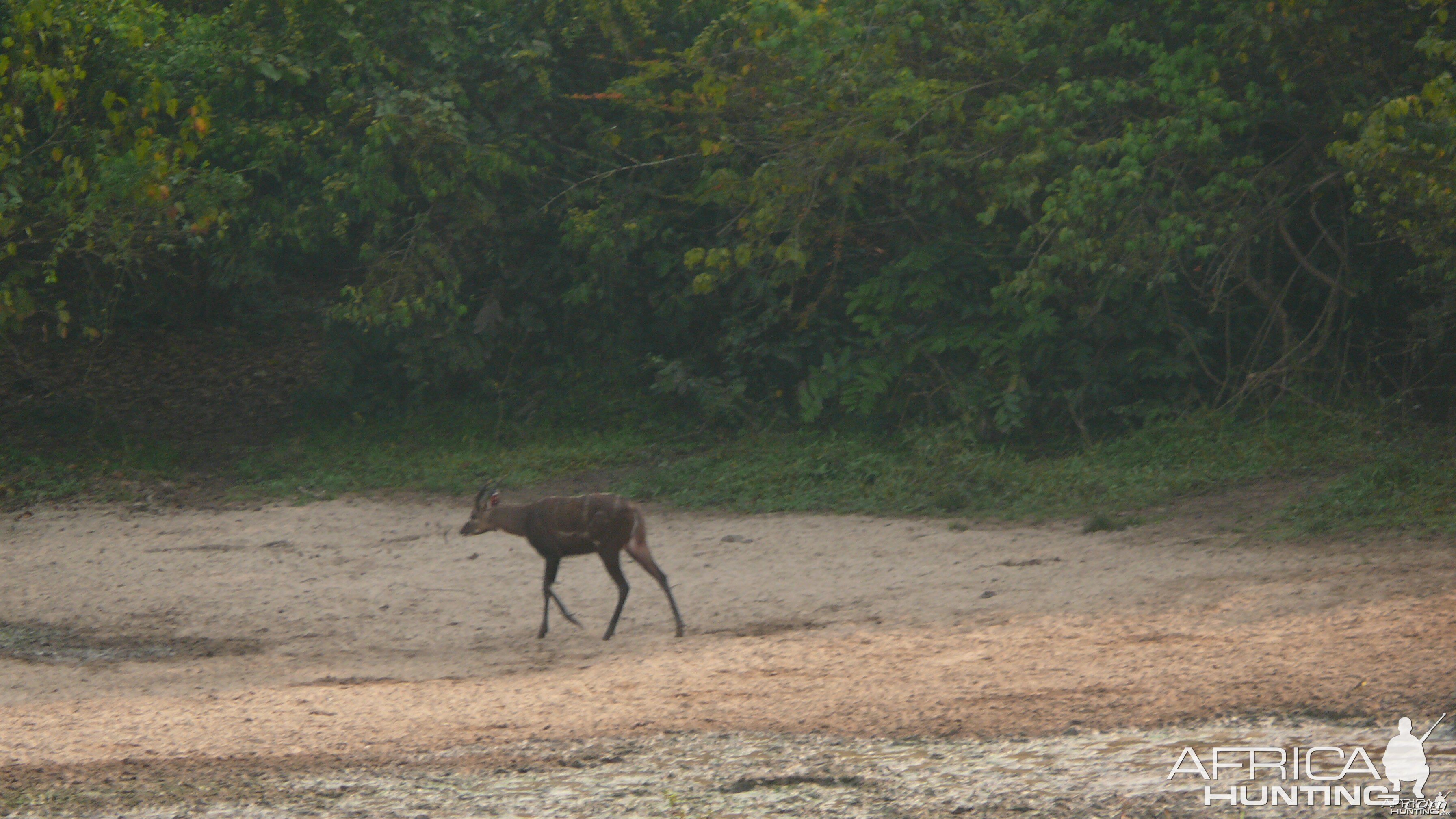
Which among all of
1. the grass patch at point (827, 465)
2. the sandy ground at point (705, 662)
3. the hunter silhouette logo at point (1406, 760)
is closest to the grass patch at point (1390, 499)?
the grass patch at point (827, 465)

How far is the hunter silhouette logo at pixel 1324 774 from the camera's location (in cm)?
424

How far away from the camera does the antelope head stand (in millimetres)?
7504

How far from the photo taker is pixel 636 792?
473 centimetres

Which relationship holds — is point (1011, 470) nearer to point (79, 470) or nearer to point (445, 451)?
point (445, 451)

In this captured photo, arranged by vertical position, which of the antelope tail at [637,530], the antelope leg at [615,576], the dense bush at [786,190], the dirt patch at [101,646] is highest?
Answer: the dense bush at [786,190]

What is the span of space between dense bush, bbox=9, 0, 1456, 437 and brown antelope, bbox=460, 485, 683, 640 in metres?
4.69

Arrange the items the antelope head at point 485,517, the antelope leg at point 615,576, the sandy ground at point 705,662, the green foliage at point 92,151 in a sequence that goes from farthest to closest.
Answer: the green foliage at point 92,151, the antelope head at point 485,517, the antelope leg at point 615,576, the sandy ground at point 705,662

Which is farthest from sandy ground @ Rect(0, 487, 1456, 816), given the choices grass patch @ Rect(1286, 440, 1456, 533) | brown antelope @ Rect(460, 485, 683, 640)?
grass patch @ Rect(1286, 440, 1456, 533)

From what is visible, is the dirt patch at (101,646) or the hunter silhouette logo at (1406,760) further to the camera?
the dirt patch at (101,646)

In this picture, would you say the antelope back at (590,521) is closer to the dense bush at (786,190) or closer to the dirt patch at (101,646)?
the dirt patch at (101,646)

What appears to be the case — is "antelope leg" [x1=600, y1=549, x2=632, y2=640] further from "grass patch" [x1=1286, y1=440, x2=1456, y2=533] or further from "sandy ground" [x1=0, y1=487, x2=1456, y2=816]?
"grass patch" [x1=1286, y1=440, x2=1456, y2=533]

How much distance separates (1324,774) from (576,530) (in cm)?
409

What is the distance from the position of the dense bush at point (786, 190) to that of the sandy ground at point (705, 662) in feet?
9.39

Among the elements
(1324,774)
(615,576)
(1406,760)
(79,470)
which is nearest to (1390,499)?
(1406,760)
